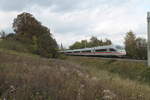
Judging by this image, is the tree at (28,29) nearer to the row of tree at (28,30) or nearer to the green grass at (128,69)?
the row of tree at (28,30)

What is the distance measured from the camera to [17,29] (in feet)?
164

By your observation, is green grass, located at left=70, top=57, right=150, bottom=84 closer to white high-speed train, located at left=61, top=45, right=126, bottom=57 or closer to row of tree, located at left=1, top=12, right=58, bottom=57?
white high-speed train, located at left=61, top=45, right=126, bottom=57

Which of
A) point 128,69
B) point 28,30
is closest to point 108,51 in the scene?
point 128,69

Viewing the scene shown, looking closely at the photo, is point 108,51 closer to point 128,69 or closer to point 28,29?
point 128,69

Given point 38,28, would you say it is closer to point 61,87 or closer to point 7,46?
point 7,46

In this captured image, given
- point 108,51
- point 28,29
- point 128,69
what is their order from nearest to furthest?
point 128,69, point 108,51, point 28,29

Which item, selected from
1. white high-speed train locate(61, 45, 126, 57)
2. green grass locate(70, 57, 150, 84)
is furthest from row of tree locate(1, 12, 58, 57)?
green grass locate(70, 57, 150, 84)

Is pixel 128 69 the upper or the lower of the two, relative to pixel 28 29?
lower

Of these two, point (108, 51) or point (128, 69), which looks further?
point (108, 51)

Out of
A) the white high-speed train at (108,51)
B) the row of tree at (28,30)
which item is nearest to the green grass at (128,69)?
the white high-speed train at (108,51)

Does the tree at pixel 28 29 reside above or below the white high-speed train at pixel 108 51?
above

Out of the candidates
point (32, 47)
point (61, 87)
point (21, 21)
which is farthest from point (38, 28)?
point (61, 87)

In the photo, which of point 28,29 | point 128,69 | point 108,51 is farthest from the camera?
point 28,29

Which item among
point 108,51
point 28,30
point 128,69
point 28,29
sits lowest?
point 128,69
